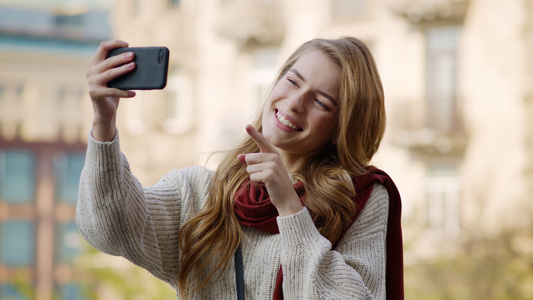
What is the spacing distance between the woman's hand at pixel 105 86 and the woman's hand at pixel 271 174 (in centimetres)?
21

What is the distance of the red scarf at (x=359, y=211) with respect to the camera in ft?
4.94

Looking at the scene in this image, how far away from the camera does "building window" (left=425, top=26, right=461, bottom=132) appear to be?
30.4 feet

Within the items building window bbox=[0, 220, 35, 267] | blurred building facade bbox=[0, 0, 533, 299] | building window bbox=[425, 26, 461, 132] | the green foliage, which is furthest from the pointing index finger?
building window bbox=[0, 220, 35, 267]

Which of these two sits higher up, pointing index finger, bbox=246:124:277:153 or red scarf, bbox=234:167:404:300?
pointing index finger, bbox=246:124:277:153

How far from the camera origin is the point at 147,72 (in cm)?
129

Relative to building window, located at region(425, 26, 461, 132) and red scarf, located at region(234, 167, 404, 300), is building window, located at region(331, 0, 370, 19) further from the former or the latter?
red scarf, located at region(234, 167, 404, 300)

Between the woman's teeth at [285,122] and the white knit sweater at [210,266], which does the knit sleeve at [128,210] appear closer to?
the white knit sweater at [210,266]

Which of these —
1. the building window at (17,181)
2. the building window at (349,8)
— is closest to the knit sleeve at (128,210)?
the building window at (349,8)

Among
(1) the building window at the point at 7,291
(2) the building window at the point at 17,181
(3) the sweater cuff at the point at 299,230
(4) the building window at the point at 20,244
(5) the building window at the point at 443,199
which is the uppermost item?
(3) the sweater cuff at the point at 299,230

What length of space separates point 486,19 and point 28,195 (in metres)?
12.8

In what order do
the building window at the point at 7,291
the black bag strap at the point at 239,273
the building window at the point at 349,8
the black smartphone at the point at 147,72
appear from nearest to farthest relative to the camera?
the black smartphone at the point at 147,72, the black bag strap at the point at 239,273, the building window at the point at 349,8, the building window at the point at 7,291

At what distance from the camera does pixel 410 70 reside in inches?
369

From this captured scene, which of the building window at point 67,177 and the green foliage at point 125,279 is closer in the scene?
the green foliage at point 125,279

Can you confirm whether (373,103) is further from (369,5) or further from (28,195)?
(28,195)
